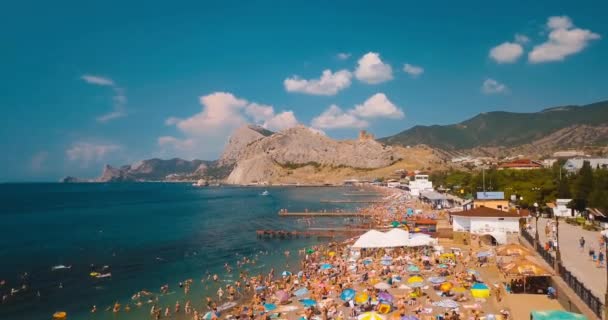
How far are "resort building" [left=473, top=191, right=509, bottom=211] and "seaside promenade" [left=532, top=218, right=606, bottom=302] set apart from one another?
6.99m

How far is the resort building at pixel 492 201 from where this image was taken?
158 feet

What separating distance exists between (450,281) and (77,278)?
1343 inches

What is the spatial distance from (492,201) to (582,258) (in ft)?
69.4

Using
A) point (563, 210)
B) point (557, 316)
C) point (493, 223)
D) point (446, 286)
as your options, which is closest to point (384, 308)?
point (446, 286)

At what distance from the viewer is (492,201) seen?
48375 millimetres

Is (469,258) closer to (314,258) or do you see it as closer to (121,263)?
(314,258)

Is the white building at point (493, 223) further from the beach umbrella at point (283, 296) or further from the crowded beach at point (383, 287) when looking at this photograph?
the beach umbrella at point (283, 296)

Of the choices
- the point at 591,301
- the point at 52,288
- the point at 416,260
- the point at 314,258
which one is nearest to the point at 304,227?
the point at 314,258

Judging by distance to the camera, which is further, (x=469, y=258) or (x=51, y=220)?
(x=51, y=220)

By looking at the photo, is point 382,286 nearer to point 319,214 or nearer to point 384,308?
point 384,308

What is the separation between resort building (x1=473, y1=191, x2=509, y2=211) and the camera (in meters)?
48.0

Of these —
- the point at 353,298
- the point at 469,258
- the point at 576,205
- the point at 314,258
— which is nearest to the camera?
the point at 353,298

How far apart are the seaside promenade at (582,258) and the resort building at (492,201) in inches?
275

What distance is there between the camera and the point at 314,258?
147 feet
